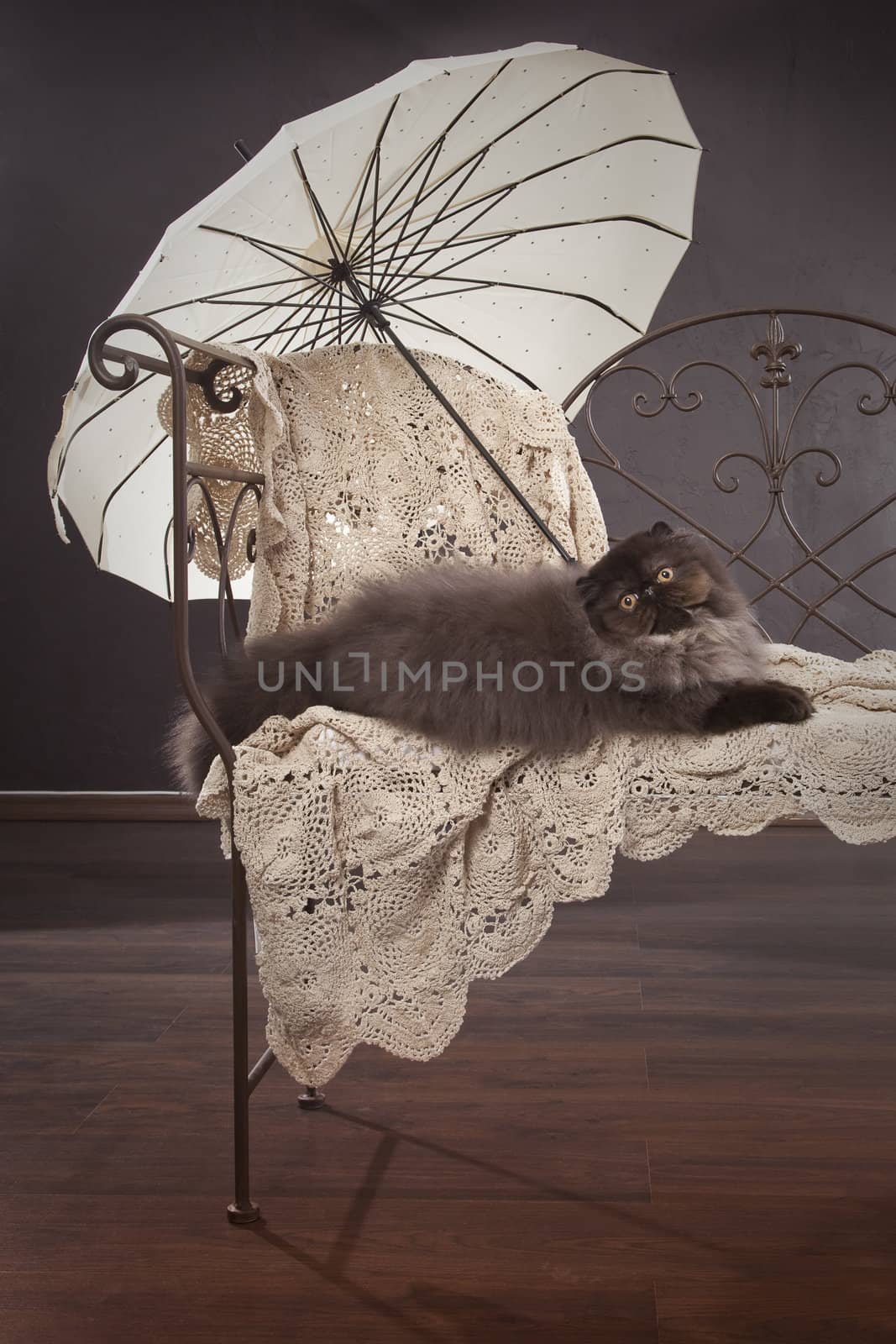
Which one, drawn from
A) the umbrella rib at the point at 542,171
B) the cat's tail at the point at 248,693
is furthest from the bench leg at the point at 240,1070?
the umbrella rib at the point at 542,171

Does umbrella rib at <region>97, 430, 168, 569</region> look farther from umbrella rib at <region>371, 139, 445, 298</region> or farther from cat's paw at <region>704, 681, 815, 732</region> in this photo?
cat's paw at <region>704, 681, 815, 732</region>

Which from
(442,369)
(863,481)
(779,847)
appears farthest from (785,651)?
(863,481)

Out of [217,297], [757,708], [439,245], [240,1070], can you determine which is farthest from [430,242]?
[240,1070]

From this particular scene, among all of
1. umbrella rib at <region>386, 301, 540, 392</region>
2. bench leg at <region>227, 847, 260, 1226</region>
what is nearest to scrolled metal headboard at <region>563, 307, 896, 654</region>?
umbrella rib at <region>386, 301, 540, 392</region>

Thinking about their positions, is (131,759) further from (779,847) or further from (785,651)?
(785,651)

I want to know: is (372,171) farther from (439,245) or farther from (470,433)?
(470,433)

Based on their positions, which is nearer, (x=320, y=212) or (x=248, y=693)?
(x=248, y=693)

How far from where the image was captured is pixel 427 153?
1761mm

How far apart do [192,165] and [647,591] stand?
9.15 feet

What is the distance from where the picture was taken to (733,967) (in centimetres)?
224

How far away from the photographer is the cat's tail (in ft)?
4.66

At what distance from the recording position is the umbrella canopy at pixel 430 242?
1.65 meters

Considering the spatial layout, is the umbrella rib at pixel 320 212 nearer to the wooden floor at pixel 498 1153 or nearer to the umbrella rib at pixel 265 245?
the umbrella rib at pixel 265 245

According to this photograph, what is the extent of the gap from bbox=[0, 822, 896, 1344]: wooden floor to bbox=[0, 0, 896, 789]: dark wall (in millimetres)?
1259
